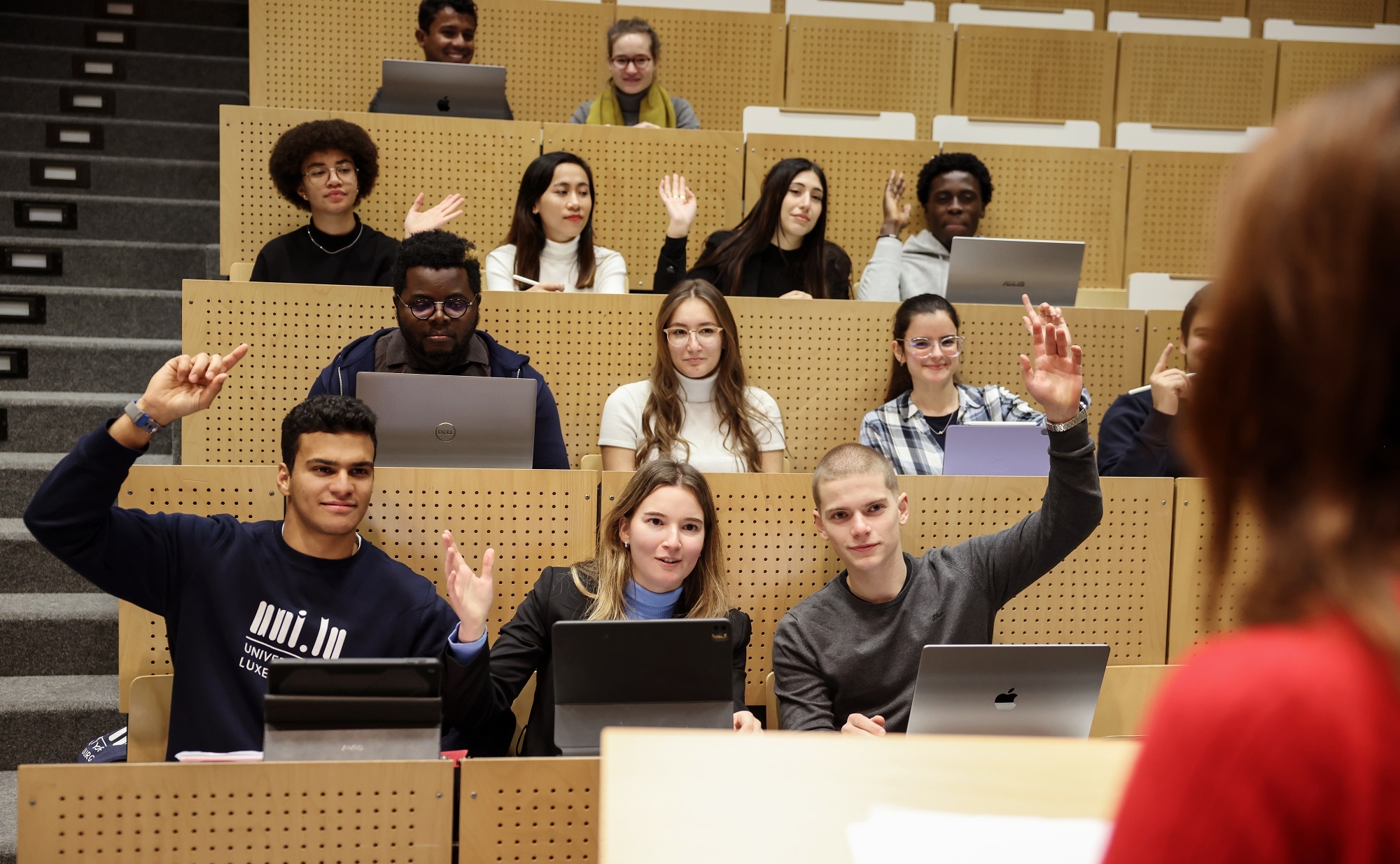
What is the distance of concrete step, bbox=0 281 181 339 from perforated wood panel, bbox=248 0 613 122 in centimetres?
100

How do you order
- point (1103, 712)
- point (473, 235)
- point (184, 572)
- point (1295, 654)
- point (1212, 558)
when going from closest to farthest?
point (1295, 654)
point (1212, 558)
point (184, 572)
point (1103, 712)
point (473, 235)

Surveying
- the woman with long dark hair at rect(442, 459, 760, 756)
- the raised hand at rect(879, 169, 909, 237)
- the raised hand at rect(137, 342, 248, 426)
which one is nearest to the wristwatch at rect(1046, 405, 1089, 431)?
the woman with long dark hair at rect(442, 459, 760, 756)

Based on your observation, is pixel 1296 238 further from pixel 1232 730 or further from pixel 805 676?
pixel 805 676

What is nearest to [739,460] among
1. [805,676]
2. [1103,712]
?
[805,676]

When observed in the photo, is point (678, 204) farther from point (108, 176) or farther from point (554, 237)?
point (108, 176)

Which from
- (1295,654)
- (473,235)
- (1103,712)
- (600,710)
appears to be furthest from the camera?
(473,235)

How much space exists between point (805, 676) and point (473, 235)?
2342mm

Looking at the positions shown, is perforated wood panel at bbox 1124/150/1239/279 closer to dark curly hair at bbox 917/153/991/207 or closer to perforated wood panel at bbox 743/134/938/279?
dark curly hair at bbox 917/153/991/207

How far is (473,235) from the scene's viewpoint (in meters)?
4.14

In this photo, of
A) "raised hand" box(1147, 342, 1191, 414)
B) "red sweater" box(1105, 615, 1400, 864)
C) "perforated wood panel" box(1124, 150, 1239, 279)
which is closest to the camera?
"red sweater" box(1105, 615, 1400, 864)

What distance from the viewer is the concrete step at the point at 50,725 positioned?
285cm

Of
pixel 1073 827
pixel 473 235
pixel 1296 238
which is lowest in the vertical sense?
pixel 1073 827

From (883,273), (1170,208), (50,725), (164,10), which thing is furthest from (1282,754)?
(164,10)

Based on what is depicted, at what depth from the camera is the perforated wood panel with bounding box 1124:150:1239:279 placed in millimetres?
4641
